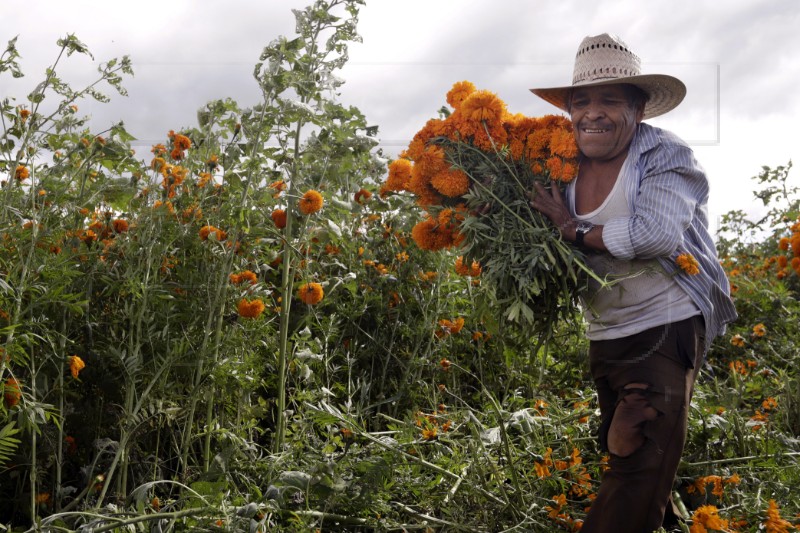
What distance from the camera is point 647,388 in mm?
2537

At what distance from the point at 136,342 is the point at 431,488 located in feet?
3.92

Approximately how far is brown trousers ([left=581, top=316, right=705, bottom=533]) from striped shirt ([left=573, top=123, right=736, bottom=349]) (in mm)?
129

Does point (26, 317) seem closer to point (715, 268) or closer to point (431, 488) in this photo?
point (431, 488)

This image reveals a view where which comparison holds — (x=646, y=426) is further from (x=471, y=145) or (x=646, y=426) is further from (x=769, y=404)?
(x=769, y=404)

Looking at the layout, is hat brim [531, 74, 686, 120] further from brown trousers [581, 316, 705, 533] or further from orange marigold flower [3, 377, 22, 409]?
orange marigold flower [3, 377, 22, 409]

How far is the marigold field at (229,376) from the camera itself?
9.33 ft

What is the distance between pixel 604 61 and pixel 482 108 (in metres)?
0.40

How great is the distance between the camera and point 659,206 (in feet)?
8.05

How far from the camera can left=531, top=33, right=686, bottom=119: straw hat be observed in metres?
2.61

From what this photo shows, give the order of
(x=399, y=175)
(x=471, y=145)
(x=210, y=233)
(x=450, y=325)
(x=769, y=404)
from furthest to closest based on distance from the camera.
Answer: (x=450, y=325)
(x=769, y=404)
(x=210, y=233)
(x=399, y=175)
(x=471, y=145)

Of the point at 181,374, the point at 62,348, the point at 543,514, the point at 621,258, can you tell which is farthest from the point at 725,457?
the point at 62,348

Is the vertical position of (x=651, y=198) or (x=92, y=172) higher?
(x=92, y=172)

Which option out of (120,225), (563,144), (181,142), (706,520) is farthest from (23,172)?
(706,520)

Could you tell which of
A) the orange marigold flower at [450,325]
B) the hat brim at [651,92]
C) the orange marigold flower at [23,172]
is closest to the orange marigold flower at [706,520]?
the hat brim at [651,92]
